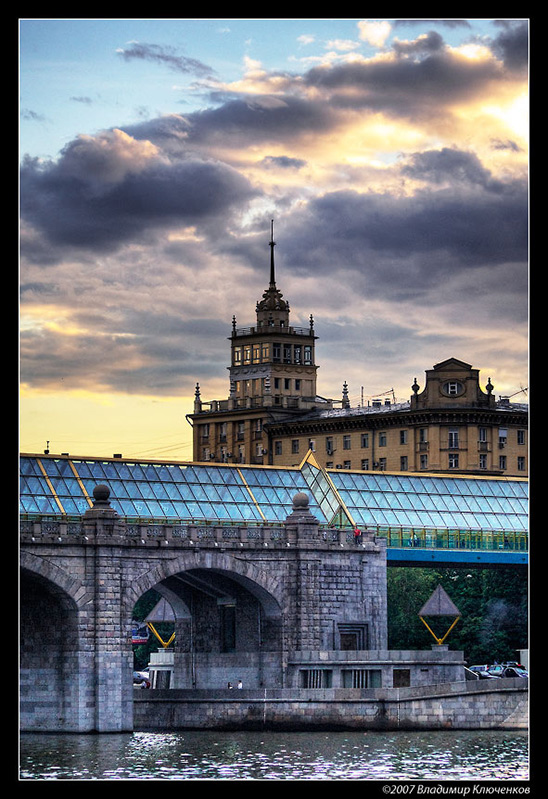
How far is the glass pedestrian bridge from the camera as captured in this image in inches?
4277

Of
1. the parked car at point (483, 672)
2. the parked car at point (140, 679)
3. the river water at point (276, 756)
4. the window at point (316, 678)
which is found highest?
the window at point (316, 678)

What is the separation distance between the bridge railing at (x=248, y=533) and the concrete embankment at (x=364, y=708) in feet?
30.3

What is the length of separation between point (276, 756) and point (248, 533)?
25.9 metres

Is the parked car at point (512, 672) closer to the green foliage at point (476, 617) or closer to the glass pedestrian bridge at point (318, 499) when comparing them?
the glass pedestrian bridge at point (318, 499)

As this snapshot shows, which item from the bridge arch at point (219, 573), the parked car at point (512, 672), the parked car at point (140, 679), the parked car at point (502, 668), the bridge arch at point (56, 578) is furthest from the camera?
the parked car at point (140, 679)

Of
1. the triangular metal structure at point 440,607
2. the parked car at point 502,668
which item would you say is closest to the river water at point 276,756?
the triangular metal structure at point 440,607

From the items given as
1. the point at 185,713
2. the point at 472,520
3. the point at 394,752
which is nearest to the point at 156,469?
the point at 185,713

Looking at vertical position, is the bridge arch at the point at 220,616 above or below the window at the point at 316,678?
above

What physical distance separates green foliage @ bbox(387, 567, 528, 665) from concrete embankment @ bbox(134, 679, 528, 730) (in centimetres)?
4141

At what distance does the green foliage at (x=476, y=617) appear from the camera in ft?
468

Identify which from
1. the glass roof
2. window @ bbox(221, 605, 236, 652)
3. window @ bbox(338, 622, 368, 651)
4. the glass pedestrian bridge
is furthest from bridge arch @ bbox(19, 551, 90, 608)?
window @ bbox(338, 622, 368, 651)

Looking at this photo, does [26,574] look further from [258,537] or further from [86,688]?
[258,537]

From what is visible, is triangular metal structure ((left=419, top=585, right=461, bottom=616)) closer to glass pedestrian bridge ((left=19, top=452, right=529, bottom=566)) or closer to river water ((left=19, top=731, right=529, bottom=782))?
glass pedestrian bridge ((left=19, top=452, right=529, bottom=566))
